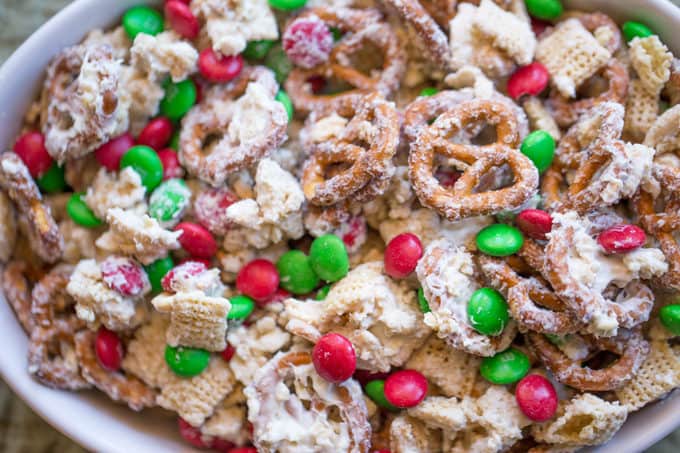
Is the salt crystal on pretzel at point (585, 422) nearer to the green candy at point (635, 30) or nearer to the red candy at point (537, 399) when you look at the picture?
the red candy at point (537, 399)

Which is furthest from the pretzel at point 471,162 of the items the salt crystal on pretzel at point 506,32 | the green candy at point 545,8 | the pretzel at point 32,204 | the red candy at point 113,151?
the pretzel at point 32,204

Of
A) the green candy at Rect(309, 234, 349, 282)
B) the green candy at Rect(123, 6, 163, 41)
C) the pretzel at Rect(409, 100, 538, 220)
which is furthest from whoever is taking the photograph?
the green candy at Rect(123, 6, 163, 41)

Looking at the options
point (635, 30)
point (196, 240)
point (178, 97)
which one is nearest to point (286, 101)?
point (178, 97)

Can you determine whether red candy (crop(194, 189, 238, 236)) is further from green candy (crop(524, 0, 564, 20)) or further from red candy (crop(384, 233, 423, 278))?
green candy (crop(524, 0, 564, 20))

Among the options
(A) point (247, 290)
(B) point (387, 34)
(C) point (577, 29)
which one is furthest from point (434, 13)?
(A) point (247, 290)

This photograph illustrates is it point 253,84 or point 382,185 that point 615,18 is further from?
point 253,84

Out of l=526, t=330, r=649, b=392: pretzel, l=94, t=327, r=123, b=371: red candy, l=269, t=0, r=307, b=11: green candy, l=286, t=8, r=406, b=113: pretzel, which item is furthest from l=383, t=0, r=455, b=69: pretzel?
l=94, t=327, r=123, b=371: red candy
